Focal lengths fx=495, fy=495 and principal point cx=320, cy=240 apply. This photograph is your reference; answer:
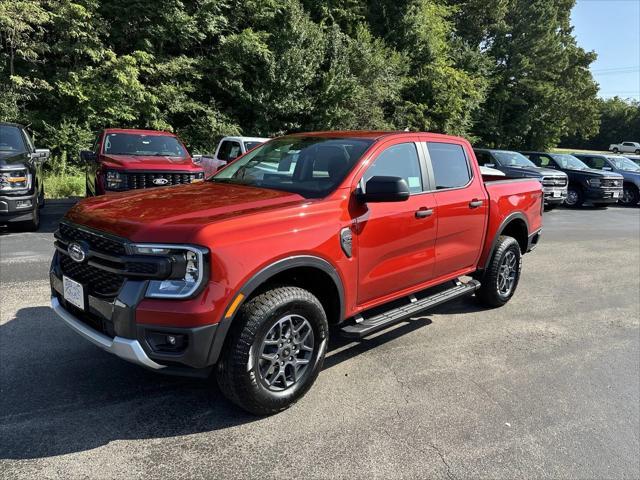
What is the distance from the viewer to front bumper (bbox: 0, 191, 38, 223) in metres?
8.00

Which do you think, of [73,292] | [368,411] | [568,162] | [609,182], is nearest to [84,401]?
[73,292]

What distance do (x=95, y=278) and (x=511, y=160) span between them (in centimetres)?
1580

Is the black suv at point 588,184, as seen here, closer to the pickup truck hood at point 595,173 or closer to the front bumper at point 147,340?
the pickup truck hood at point 595,173

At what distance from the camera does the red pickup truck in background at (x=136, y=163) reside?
8891mm

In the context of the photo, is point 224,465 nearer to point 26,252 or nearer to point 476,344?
point 476,344

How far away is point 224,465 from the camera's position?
269 cm

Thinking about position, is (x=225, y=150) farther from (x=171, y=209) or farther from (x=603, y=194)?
(x=603, y=194)

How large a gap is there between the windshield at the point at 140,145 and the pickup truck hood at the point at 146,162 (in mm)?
342

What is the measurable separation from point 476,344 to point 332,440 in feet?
7.07

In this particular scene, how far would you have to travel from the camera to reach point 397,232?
3.92m

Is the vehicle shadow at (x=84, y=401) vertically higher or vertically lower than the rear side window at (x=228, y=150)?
lower

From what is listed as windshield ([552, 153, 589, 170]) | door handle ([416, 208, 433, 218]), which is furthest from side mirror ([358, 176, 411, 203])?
windshield ([552, 153, 589, 170])

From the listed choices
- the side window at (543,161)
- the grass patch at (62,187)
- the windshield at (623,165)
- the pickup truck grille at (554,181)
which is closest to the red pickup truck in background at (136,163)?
the grass patch at (62,187)

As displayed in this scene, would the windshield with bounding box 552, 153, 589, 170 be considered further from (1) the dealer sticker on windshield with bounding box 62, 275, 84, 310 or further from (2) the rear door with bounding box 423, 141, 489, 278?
(1) the dealer sticker on windshield with bounding box 62, 275, 84, 310
